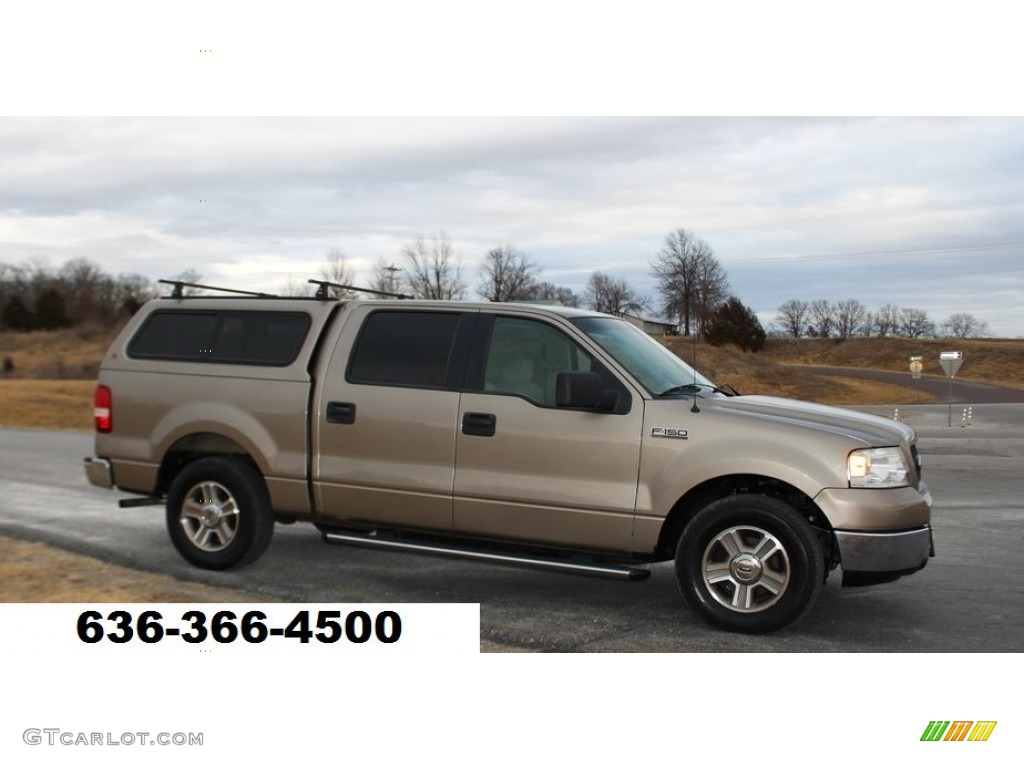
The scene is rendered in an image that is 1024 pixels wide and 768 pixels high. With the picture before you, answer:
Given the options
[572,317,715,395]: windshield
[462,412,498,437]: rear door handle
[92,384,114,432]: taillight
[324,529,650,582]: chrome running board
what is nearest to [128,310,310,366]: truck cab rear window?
[92,384,114,432]: taillight

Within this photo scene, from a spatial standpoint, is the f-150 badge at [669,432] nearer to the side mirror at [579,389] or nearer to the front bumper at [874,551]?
the side mirror at [579,389]

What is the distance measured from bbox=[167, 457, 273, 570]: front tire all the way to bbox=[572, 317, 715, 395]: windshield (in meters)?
2.59

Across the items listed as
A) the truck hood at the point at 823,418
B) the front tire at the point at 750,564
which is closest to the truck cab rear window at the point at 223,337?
the truck hood at the point at 823,418

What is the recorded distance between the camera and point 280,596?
643 cm

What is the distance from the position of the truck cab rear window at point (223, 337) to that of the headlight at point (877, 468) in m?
3.79

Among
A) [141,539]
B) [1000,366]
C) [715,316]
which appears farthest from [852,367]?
[141,539]

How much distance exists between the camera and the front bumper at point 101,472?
24.1ft

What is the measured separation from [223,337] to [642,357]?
311 centimetres

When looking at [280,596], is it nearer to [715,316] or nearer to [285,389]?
[285,389]

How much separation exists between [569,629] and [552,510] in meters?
0.71

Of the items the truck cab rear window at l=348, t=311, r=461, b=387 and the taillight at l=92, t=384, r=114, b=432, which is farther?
the taillight at l=92, t=384, r=114, b=432

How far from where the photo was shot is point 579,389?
5.68 metres

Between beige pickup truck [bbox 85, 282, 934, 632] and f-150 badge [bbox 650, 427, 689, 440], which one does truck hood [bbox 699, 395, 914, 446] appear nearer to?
beige pickup truck [bbox 85, 282, 934, 632]

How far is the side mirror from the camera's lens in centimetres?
→ 568
